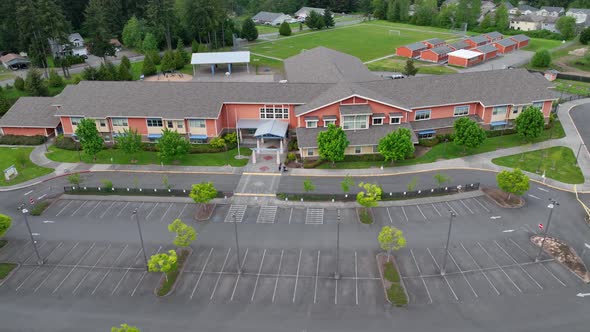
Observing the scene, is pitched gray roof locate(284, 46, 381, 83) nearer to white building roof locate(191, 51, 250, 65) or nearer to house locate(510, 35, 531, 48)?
white building roof locate(191, 51, 250, 65)

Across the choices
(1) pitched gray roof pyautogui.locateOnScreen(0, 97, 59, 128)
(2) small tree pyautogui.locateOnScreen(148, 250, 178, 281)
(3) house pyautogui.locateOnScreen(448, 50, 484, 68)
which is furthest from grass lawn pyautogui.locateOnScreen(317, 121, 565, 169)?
(3) house pyautogui.locateOnScreen(448, 50, 484, 68)

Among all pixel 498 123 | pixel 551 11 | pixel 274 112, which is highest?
pixel 551 11

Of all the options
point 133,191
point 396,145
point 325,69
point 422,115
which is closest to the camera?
point 133,191

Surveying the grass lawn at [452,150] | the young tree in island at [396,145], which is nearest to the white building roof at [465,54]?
the grass lawn at [452,150]

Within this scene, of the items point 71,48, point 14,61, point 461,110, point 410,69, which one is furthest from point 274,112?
point 14,61

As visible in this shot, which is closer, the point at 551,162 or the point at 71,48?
the point at 551,162

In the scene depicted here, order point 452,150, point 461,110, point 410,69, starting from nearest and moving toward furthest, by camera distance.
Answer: point 452,150 → point 461,110 → point 410,69

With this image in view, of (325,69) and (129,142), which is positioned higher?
(325,69)

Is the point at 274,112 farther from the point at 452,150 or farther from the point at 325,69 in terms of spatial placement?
the point at 452,150
